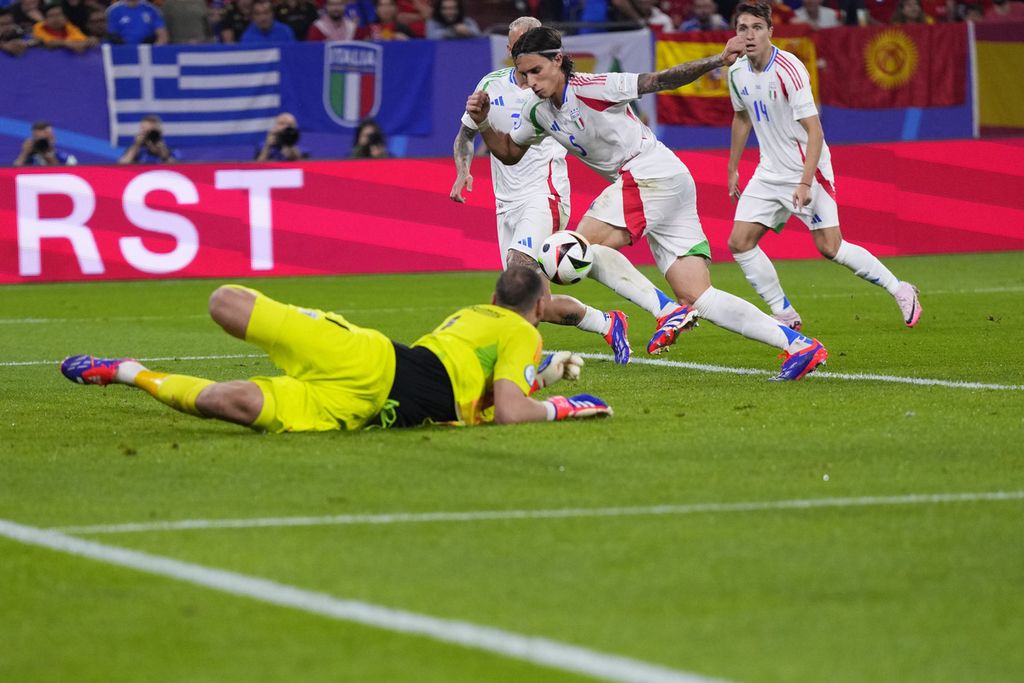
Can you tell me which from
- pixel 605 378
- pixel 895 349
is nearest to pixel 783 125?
pixel 895 349

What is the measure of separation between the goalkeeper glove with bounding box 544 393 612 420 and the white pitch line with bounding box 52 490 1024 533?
205 cm

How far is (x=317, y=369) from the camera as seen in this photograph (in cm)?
756

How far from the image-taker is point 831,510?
5.88 m

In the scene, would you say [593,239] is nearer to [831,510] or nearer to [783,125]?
[783,125]

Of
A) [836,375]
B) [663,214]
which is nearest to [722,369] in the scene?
[836,375]

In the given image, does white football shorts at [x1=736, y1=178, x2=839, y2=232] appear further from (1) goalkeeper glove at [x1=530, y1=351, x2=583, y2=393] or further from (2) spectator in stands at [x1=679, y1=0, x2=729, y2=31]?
(2) spectator in stands at [x1=679, y1=0, x2=729, y2=31]

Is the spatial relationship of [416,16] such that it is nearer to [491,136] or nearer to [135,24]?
[135,24]

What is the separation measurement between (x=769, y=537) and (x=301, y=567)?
1427mm

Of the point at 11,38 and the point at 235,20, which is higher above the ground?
the point at 235,20

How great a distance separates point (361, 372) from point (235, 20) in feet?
49.6

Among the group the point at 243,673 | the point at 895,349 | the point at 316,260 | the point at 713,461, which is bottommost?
the point at 316,260

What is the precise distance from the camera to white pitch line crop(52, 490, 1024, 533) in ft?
19.0

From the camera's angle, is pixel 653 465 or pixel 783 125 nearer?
pixel 653 465

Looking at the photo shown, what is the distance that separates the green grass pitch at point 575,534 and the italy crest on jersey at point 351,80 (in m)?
11.7
